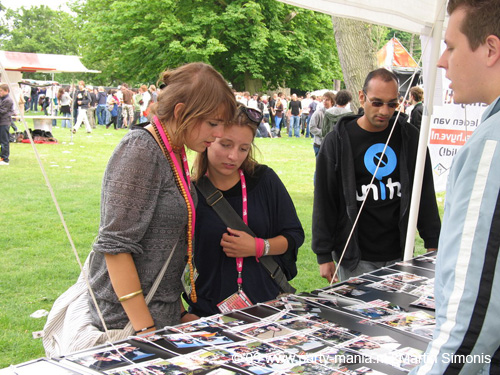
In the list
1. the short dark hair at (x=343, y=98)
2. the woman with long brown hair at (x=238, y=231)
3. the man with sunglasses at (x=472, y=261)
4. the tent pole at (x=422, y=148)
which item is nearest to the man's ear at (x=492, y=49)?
the man with sunglasses at (x=472, y=261)

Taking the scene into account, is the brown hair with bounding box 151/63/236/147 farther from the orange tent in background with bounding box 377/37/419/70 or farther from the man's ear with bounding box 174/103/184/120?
the orange tent in background with bounding box 377/37/419/70

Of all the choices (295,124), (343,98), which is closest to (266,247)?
(343,98)

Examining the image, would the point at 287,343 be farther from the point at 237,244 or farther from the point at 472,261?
the point at 472,261

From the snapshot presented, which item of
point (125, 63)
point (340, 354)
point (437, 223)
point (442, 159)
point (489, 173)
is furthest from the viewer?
point (125, 63)

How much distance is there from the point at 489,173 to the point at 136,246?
1.09 m

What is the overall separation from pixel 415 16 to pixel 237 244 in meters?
1.82

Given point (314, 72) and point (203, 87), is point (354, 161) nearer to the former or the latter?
point (203, 87)

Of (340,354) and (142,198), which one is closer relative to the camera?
(340,354)

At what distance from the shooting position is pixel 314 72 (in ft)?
94.8

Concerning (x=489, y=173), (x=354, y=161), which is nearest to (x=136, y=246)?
(x=489, y=173)

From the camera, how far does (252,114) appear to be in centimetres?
213

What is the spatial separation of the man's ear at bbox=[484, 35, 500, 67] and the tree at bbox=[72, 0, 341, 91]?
956 inches

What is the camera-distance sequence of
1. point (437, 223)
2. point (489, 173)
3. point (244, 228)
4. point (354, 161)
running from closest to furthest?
point (489, 173) < point (244, 228) < point (354, 161) < point (437, 223)

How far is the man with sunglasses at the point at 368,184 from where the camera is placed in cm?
281
